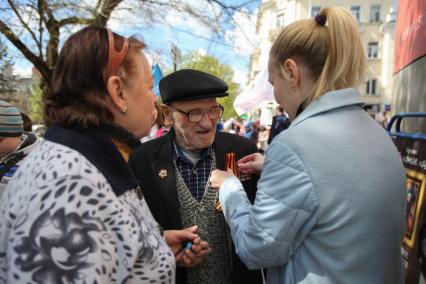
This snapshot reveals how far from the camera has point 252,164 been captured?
6.58 feet

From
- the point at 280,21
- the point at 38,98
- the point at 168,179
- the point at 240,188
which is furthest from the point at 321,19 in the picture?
the point at 280,21

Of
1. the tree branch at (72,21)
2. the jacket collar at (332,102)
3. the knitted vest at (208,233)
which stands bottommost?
the knitted vest at (208,233)

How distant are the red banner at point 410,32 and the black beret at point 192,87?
300 centimetres

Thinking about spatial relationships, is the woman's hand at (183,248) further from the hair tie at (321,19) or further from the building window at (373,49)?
the building window at (373,49)

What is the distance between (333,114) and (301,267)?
1.88ft

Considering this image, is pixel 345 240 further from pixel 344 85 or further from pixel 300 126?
pixel 344 85

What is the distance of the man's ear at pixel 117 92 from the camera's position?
115cm

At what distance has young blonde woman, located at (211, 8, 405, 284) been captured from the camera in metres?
1.18

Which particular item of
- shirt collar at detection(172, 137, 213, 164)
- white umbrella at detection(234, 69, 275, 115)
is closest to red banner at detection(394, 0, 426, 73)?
white umbrella at detection(234, 69, 275, 115)

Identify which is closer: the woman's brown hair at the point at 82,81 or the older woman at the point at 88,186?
the older woman at the point at 88,186

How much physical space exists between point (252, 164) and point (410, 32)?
3847 mm

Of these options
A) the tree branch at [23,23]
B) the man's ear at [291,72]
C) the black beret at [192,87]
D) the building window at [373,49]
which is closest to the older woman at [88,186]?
the man's ear at [291,72]

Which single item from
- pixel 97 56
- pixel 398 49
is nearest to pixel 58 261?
pixel 97 56

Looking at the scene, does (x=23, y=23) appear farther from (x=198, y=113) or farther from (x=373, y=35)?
(x=373, y=35)
